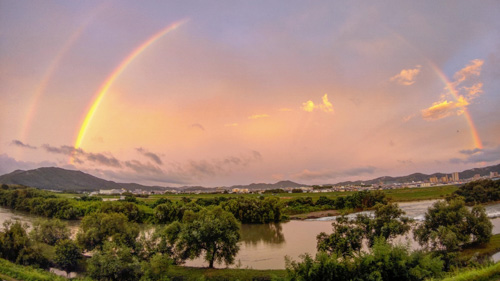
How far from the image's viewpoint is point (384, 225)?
81.5 feet

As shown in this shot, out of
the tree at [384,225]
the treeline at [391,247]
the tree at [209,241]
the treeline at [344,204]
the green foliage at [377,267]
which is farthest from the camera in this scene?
the treeline at [344,204]

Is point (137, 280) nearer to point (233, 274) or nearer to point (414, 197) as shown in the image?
Result: point (233, 274)

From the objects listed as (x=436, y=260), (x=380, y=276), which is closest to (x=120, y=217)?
(x=380, y=276)

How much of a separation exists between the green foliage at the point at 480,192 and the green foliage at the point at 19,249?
79.1m

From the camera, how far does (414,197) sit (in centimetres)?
9512

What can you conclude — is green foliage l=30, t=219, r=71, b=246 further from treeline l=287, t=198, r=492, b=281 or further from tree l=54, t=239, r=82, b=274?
treeline l=287, t=198, r=492, b=281

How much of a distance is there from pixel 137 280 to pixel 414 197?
308ft

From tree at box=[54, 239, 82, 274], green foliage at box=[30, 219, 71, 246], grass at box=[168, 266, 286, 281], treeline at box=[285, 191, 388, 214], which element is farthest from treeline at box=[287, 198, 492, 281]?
treeline at box=[285, 191, 388, 214]

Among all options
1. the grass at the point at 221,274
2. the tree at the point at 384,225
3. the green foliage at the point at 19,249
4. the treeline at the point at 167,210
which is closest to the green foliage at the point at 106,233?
the green foliage at the point at 19,249

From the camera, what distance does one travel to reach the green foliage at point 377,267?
1572 centimetres

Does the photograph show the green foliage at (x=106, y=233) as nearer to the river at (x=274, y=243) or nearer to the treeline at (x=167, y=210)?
the river at (x=274, y=243)

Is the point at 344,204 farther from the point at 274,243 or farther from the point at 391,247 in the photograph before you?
the point at 391,247

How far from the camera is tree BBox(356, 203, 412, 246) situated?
24.8m

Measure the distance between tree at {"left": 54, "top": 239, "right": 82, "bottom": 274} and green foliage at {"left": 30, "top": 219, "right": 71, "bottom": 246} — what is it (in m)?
4.64
